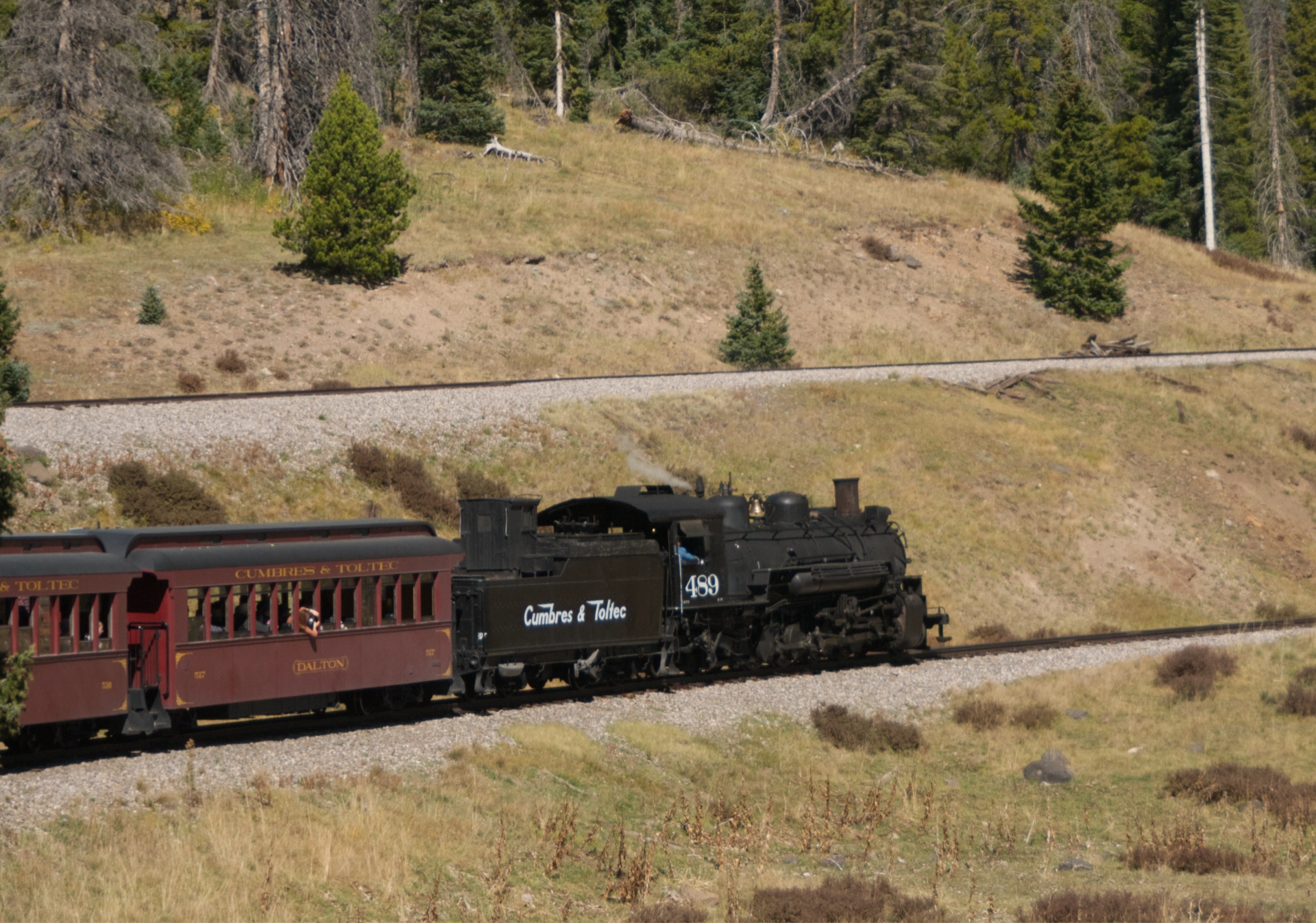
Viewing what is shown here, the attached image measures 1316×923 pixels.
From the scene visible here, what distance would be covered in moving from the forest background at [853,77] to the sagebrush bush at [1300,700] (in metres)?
46.8

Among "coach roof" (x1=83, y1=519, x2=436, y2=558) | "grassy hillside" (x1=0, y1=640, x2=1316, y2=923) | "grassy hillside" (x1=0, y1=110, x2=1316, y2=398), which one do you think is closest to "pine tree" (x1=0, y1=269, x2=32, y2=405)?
"grassy hillside" (x1=0, y1=110, x2=1316, y2=398)

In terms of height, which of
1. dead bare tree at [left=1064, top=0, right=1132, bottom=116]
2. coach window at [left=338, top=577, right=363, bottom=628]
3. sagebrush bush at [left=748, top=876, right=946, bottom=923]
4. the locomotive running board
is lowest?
sagebrush bush at [left=748, top=876, right=946, bottom=923]

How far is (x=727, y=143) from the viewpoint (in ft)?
267

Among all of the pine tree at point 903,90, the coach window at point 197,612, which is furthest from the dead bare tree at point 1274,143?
the coach window at point 197,612

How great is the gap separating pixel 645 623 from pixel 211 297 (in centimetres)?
3145

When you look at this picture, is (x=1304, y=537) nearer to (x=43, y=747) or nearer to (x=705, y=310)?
(x=705, y=310)

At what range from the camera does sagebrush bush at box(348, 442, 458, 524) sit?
99.1 feet

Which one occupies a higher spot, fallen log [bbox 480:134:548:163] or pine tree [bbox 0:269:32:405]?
fallen log [bbox 480:134:548:163]

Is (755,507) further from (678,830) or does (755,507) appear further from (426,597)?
(678,830)

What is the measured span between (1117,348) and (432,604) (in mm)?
44892

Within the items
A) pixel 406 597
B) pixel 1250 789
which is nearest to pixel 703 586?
pixel 406 597

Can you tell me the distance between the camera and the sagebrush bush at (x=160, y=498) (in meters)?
26.4

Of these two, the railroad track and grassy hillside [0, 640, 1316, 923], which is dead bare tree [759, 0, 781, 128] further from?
grassy hillside [0, 640, 1316, 923]

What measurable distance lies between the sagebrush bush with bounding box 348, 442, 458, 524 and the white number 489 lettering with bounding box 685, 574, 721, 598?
9.58 meters
